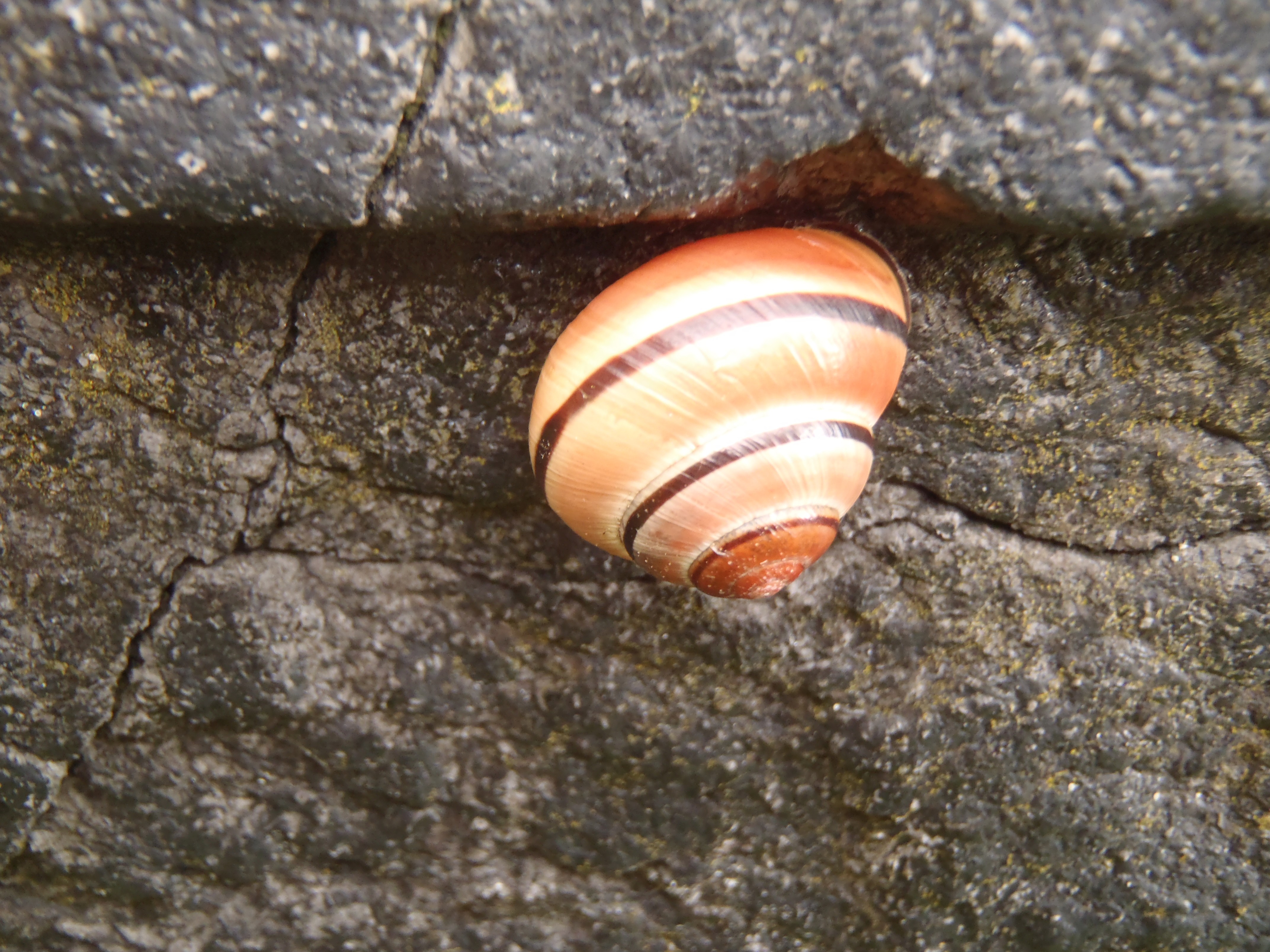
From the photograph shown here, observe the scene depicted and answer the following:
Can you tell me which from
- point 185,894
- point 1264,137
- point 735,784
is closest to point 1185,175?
point 1264,137

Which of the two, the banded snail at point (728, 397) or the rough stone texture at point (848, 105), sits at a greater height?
the rough stone texture at point (848, 105)

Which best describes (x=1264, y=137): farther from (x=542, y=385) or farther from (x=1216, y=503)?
(x=542, y=385)

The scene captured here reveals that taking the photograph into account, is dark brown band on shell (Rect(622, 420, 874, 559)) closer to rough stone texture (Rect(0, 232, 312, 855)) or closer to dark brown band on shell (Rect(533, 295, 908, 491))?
dark brown band on shell (Rect(533, 295, 908, 491))

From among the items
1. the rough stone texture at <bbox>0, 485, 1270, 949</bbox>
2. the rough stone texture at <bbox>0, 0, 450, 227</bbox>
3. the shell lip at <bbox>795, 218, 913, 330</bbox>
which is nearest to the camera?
the rough stone texture at <bbox>0, 0, 450, 227</bbox>

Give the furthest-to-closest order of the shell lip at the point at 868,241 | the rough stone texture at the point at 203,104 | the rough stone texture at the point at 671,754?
the rough stone texture at the point at 671,754 → the shell lip at the point at 868,241 → the rough stone texture at the point at 203,104

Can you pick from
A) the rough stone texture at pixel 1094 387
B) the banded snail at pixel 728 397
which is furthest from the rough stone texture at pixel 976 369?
the banded snail at pixel 728 397

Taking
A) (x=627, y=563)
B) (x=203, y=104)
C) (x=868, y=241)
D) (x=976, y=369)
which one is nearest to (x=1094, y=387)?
(x=976, y=369)

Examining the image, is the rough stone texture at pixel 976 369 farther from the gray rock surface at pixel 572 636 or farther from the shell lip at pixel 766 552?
the shell lip at pixel 766 552

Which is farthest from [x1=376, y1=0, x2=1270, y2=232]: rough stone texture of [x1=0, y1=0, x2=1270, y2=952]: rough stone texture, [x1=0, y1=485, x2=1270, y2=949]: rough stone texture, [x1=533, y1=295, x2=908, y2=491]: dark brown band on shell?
[x1=0, y1=485, x2=1270, y2=949]: rough stone texture
